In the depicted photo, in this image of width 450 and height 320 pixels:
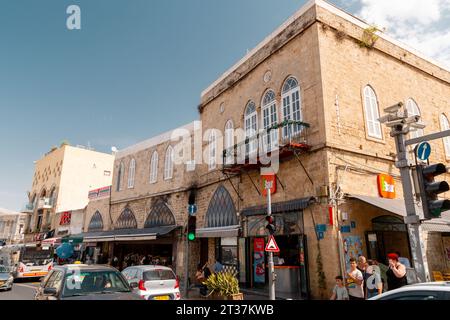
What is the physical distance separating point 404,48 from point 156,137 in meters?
17.0

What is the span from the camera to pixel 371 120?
12641mm

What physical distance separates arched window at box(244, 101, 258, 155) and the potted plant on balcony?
6.18 meters

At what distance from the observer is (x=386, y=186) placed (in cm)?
1176

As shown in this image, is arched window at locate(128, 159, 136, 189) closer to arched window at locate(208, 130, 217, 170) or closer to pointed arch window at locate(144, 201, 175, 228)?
pointed arch window at locate(144, 201, 175, 228)

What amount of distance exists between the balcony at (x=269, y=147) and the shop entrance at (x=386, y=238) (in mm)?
3786

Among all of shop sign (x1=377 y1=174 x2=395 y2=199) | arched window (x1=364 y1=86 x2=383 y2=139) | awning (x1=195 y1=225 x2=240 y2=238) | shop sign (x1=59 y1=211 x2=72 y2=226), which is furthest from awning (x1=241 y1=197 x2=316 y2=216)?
shop sign (x1=59 y1=211 x2=72 y2=226)

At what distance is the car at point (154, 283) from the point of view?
893 centimetres

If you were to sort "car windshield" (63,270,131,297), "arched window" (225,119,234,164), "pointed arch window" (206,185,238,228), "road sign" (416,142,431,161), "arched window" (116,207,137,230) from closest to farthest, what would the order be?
1. "car windshield" (63,270,131,297)
2. "road sign" (416,142,431,161)
3. "pointed arch window" (206,185,238,228)
4. "arched window" (225,119,234,164)
5. "arched window" (116,207,137,230)

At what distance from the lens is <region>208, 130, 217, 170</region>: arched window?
17562 millimetres

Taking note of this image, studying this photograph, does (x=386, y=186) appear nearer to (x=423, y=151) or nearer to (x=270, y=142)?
(x=270, y=142)

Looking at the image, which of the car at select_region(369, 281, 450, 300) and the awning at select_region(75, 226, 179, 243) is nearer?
the car at select_region(369, 281, 450, 300)

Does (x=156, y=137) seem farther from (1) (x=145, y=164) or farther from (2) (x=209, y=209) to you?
(2) (x=209, y=209)
